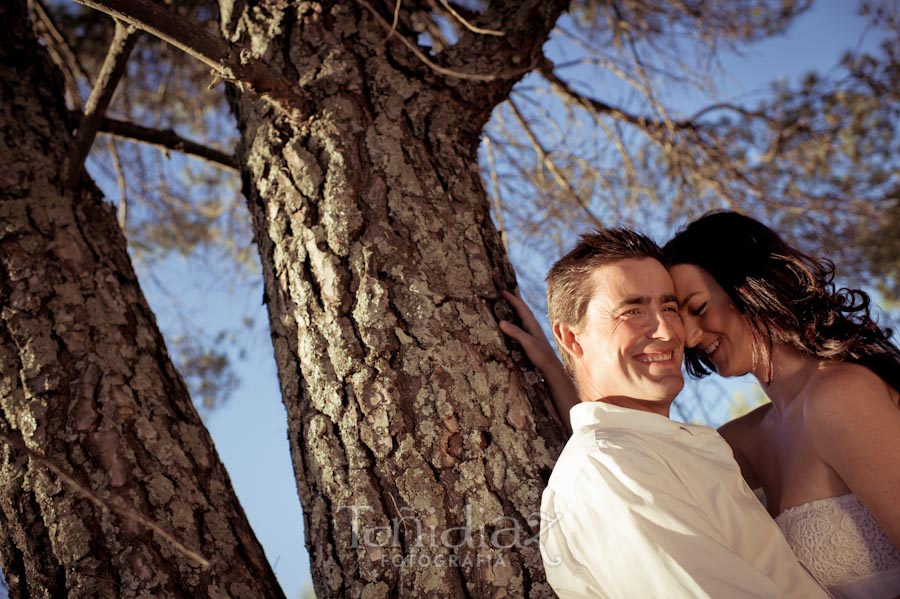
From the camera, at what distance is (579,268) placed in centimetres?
227

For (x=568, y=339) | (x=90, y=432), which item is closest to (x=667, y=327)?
(x=568, y=339)

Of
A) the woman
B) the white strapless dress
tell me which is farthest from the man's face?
the white strapless dress

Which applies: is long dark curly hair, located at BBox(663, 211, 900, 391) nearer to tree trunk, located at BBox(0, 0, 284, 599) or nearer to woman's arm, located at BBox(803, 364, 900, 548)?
woman's arm, located at BBox(803, 364, 900, 548)

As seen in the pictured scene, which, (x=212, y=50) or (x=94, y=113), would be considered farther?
(x=94, y=113)

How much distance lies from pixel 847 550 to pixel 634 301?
823 mm

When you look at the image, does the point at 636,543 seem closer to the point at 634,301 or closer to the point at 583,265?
the point at 634,301

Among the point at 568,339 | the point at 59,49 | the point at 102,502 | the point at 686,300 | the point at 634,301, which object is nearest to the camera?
the point at 102,502

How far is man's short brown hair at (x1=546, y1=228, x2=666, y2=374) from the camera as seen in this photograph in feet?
7.27

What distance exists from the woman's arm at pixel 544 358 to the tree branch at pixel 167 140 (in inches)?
50.6

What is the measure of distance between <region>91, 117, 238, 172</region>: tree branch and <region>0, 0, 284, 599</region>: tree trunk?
461 mm

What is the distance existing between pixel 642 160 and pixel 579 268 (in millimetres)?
2311

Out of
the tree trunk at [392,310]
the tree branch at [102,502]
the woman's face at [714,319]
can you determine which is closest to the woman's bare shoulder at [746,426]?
the woman's face at [714,319]

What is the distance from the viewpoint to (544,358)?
2137 millimetres

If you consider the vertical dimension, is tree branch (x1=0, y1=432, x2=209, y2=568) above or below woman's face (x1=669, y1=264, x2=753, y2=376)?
below
